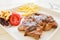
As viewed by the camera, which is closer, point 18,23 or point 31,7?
point 18,23

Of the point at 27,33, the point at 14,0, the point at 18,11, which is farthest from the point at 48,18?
the point at 14,0

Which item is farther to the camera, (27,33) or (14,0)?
(14,0)

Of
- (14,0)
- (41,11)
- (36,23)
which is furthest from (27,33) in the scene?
(14,0)

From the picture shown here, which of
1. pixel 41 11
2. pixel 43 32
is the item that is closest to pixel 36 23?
pixel 43 32

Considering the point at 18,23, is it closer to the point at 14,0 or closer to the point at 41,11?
the point at 41,11

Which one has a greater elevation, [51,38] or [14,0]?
[14,0]

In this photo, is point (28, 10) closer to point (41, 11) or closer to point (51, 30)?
point (41, 11)

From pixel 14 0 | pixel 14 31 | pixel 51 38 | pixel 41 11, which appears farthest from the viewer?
pixel 14 0

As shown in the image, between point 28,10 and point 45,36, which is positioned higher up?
point 28,10

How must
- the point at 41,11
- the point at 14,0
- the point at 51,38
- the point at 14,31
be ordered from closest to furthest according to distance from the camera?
the point at 51,38
the point at 14,31
the point at 41,11
the point at 14,0
